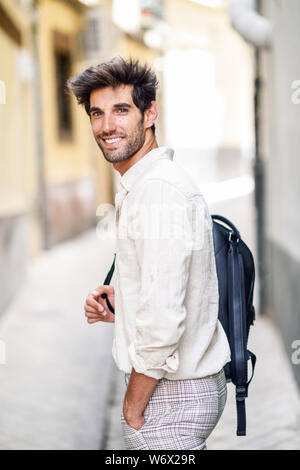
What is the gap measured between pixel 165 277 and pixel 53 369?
4519mm

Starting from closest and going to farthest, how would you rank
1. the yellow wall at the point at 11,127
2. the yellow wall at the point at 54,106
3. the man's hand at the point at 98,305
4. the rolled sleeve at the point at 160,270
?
the rolled sleeve at the point at 160,270 → the man's hand at the point at 98,305 → the yellow wall at the point at 11,127 → the yellow wall at the point at 54,106

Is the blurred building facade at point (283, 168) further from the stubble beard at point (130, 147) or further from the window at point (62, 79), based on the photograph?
the window at point (62, 79)

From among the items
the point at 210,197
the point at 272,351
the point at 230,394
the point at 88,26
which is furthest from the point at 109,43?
the point at 230,394

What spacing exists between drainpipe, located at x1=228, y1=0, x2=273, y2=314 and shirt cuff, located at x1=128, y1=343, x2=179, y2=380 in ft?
15.9

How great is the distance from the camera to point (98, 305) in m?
2.20

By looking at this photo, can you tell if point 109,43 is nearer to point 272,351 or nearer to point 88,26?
point 88,26

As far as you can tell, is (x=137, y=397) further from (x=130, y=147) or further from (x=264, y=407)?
(x=264, y=407)

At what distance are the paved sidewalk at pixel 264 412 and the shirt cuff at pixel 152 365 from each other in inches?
100

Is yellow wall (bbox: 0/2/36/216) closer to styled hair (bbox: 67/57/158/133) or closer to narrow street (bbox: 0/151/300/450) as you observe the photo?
narrow street (bbox: 0/151/300/450)

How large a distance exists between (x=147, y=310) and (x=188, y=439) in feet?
1.37

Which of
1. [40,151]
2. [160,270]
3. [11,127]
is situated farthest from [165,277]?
[40,151]

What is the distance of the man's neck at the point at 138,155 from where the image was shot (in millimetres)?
2051

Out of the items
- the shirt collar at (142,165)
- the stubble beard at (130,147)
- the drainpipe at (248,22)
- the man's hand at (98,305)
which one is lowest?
the man's hand at (98,305)

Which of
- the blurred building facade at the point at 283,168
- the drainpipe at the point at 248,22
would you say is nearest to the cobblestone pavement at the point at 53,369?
the blurred building facade at the point at 283,168
